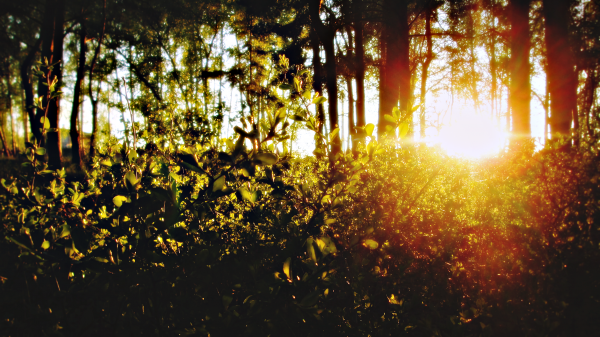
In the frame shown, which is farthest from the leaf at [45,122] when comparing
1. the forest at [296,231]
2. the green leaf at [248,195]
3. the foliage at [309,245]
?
the green leaf at [248,195]

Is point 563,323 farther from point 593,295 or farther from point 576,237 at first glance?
point 576,237

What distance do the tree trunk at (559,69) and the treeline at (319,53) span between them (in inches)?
0.7

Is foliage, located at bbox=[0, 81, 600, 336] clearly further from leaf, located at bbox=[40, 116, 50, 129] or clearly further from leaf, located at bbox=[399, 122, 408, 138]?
leaf, located at bbox=[40, 116, 50, 129]

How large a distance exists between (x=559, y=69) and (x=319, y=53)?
6667 millimetres

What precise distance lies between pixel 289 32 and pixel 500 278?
9.56 m

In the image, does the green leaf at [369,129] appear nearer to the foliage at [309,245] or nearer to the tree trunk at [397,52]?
the foliage at [309,245]

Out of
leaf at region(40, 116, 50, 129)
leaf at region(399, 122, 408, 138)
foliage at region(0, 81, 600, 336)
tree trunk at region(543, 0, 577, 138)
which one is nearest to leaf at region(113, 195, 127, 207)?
foliage at region(0, 81, 600, 336)

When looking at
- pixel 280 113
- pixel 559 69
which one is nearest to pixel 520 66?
pixel 559 69

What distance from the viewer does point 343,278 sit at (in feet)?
5.79

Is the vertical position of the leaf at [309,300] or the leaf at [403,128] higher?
the leaf at [403,128]

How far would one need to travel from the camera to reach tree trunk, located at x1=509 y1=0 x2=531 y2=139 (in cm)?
666

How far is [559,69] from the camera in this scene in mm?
5605

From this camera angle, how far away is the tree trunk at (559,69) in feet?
18.1

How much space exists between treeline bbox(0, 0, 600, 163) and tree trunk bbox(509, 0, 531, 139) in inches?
0.8
